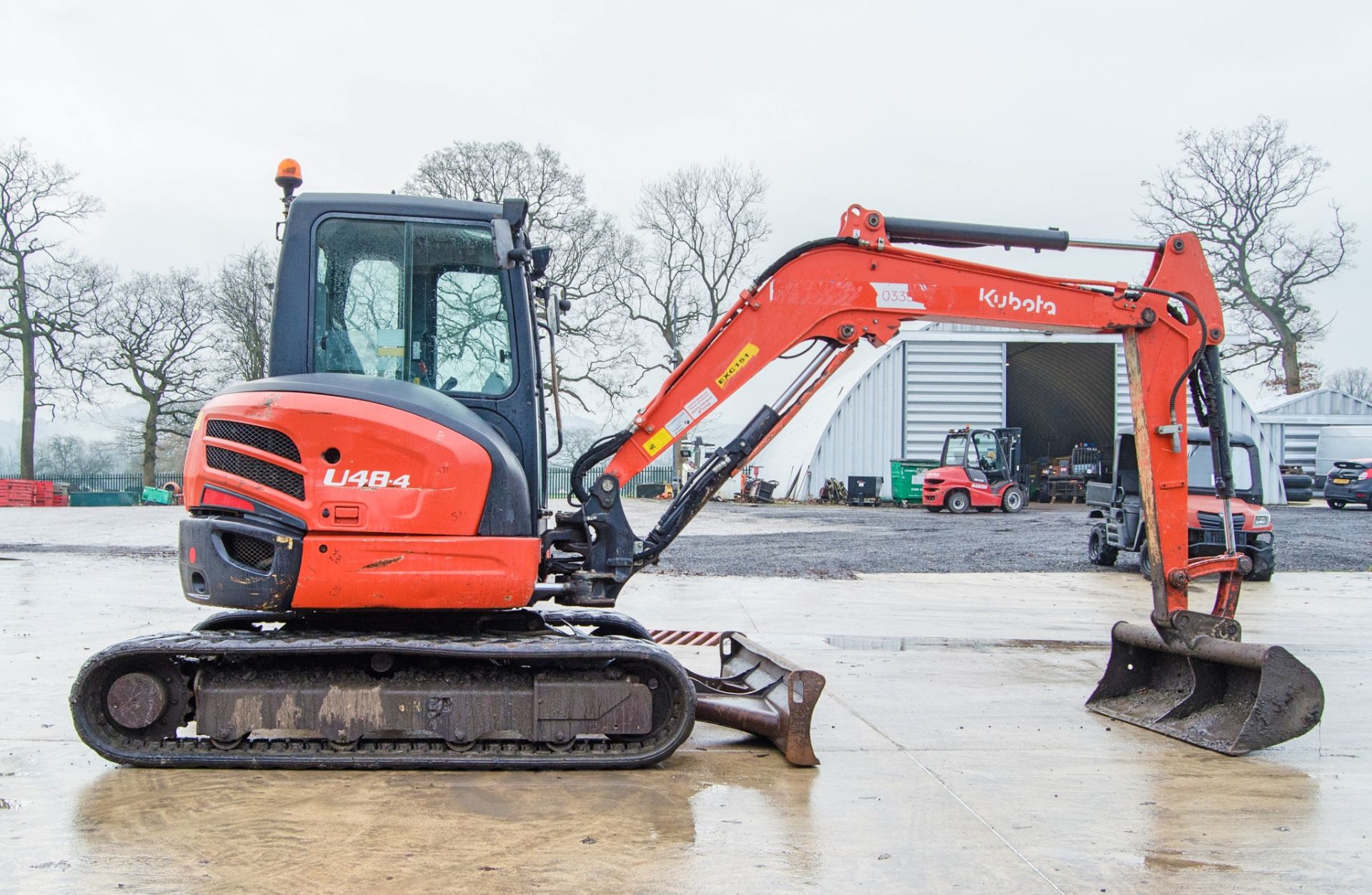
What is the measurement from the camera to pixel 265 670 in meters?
5.50

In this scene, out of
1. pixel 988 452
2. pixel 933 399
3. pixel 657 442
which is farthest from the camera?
pixel 933 399

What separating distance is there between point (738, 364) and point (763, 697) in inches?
74.2

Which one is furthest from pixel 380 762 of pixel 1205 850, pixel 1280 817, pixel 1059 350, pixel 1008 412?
pixel 1008 412

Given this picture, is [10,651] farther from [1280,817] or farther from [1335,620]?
[1335,620]

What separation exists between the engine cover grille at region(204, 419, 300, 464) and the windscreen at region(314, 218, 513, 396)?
0.49 metres

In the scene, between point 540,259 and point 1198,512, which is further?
point 1198,512

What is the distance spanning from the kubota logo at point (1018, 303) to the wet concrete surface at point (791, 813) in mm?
2455

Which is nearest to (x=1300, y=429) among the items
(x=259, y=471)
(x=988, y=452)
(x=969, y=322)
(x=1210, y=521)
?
(x=988, y=452)

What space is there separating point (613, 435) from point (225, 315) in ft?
139

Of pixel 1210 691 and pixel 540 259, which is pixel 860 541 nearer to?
pixel 1210 691

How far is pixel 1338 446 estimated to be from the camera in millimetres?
38281

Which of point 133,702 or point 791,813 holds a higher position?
point 133,702

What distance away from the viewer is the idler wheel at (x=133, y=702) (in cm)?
539

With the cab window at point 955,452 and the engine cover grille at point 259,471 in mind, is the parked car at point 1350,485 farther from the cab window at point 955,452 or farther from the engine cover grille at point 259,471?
the engine cover grille at point 259,471
